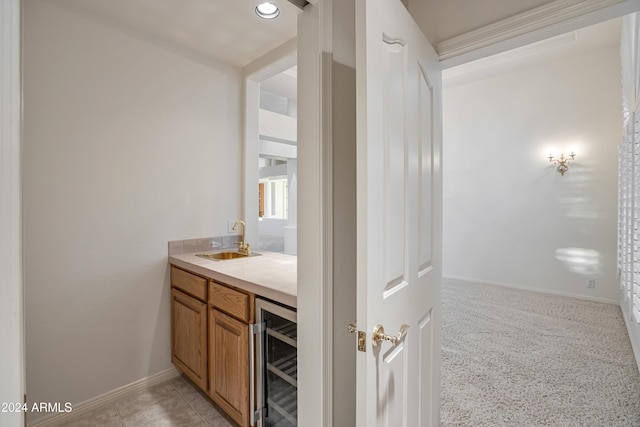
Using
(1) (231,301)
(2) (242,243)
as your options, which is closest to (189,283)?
(1) (231,301)

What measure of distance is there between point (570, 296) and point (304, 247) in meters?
4.85

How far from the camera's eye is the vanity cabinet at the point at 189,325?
1.94m

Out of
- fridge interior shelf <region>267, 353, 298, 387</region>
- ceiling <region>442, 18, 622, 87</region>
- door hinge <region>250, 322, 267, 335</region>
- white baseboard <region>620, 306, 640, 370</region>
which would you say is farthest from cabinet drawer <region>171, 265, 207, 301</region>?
ceiling <region>442, 18, 622, 87</region>

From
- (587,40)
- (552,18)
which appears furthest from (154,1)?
(587,40)

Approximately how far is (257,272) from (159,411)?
3.82ft

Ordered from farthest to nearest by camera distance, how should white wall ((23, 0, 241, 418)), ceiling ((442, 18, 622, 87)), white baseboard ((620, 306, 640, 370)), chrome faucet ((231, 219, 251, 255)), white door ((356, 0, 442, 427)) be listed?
ceiling ((442, 18, 622, 87))
chrome faucet ((231, 219, 251, 255))
white baseboard ((620, 306, 640, 370))
white wall ((23, 0, 241, 418))
white door ((356, 0, 442, 427))

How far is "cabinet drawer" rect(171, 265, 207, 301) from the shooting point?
1951 mm

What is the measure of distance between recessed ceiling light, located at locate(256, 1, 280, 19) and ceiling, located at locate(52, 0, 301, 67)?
4 cm

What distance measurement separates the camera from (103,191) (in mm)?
2029

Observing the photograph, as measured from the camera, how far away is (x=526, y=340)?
2.91m

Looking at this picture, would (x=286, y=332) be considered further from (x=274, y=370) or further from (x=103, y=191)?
(x=103, y=191)


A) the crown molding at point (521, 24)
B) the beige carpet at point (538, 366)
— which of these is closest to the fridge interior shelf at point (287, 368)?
the beige carpet at point (538, 366)

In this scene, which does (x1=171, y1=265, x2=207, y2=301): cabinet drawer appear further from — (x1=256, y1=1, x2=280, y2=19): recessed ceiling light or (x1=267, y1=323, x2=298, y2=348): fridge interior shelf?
(x1=256, y1=1, x2=280, y2=19): recessed ceiling light

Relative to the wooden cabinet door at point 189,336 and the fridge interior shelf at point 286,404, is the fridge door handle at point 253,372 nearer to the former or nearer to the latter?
the fridge interior shelf at point 286,404
